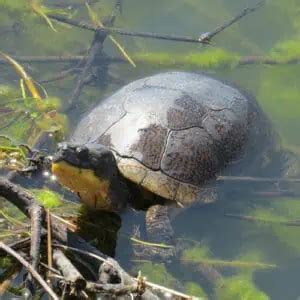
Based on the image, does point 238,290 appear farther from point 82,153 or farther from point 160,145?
point 82,153

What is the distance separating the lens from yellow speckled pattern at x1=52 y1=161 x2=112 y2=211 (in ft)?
9.03

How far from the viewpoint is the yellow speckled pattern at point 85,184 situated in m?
2.75

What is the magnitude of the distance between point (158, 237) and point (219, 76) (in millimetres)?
2149

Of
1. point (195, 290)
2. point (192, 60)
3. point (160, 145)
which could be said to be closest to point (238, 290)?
point (195, 290)

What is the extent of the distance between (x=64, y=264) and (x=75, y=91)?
247 centimetres

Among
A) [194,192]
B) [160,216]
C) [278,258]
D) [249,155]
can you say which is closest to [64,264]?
[160,216]

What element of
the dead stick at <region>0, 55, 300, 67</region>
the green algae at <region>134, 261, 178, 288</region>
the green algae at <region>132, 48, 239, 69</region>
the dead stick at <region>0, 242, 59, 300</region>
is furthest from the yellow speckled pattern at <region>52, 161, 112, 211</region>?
the green algae at <region>132, 48, 239, 69</region>

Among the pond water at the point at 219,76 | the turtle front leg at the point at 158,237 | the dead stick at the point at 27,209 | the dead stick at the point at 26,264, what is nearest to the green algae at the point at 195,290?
the pond water at the point at 219,76

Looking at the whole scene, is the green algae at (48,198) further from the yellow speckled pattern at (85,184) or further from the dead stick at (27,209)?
the dead stick at (27,209)

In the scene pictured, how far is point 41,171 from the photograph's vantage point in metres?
3.35

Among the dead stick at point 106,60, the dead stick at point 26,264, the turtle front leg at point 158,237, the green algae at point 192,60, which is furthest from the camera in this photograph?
the green algae at point 192,60

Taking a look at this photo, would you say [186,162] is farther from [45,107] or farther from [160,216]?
[45,107]

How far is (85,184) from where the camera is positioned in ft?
9.65

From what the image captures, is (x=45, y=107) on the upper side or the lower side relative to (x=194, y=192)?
upper
